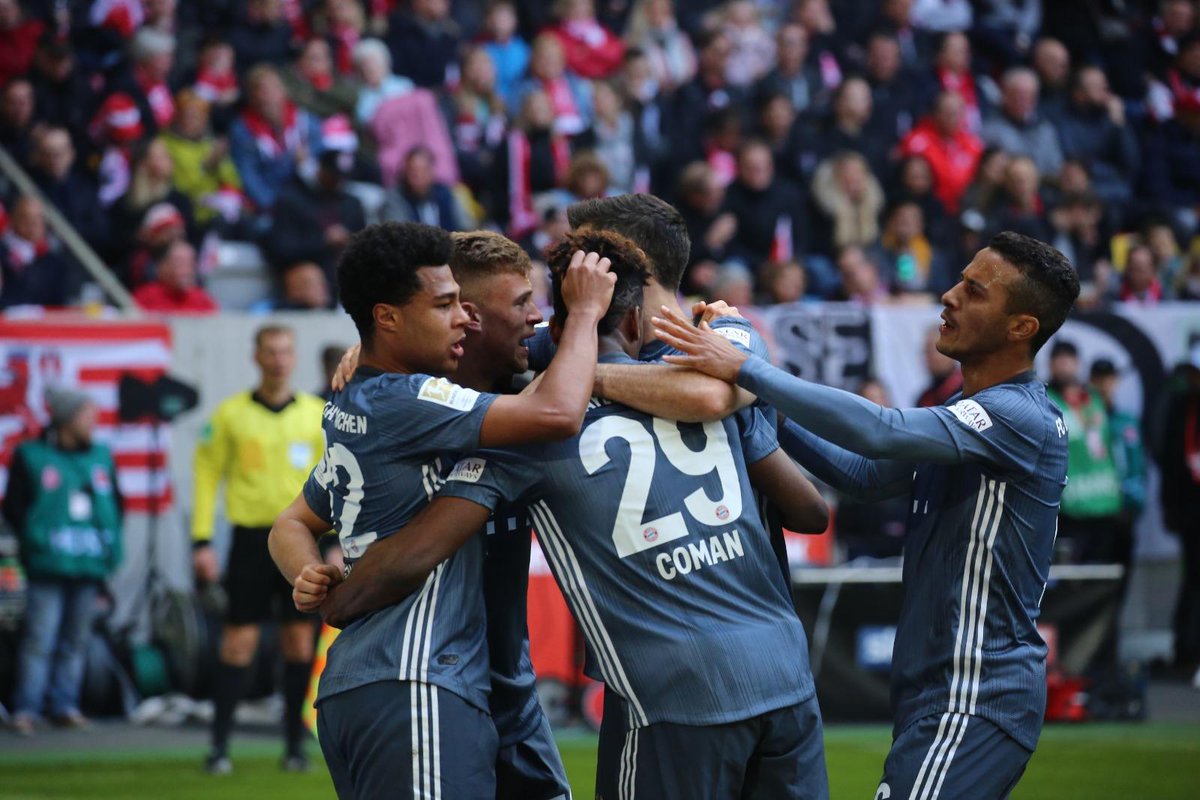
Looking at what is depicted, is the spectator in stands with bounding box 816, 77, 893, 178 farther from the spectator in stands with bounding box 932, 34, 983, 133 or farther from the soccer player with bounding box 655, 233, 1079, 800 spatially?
the soccer player with bounding box 655, 233, 1079, 800

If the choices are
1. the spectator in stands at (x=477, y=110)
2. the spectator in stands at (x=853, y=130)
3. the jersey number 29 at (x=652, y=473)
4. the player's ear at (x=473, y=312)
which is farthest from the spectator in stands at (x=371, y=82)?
the jersey number 29 at (x=652, y=473)

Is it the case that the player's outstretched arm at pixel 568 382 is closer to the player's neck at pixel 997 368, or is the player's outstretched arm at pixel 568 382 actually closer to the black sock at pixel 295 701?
the player's neck at pixel 997 368

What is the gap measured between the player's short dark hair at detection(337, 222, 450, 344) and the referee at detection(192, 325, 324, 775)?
5596 millimetres

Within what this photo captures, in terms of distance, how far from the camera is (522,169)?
13.9 m

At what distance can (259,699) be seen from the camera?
11219mm

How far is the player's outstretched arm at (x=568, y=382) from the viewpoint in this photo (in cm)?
376

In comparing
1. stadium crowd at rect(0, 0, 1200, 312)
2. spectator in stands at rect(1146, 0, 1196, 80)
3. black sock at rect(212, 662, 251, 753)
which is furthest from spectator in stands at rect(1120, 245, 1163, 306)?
black sock at rect(212, 662, 251, 753)

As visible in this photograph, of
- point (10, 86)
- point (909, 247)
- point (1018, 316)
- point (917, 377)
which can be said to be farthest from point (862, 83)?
point (1018, 316)

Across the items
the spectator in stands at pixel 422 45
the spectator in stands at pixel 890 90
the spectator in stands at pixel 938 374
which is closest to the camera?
the spectator in stands at pixel 938 374

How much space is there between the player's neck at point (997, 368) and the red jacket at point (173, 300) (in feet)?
26.8

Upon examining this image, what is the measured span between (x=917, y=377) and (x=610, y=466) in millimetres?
8447

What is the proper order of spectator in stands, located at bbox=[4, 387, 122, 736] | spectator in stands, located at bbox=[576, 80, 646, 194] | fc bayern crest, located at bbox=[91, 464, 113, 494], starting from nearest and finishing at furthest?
spectator in stands, located at bbox=[4, 387, 122, 736] → fc bayern crest, located at bbox=[91, 464, 113, 494] → spectator in stands, located at bbox=[576, 80, 646, 194]

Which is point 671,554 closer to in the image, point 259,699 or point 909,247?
point 259,699

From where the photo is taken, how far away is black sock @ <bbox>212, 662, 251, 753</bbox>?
919 cm
